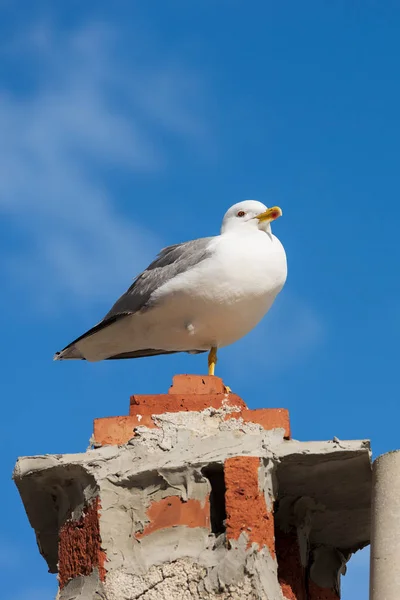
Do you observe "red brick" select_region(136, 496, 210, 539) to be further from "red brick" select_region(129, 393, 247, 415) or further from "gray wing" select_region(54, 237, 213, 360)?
"gray wing" select_region(54, 237, 213, 360)

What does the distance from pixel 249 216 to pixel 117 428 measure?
3.23 m

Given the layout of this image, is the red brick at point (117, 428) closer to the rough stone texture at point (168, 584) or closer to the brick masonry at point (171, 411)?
the brick masonry at point (171, 411)

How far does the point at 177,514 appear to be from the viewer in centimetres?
1388

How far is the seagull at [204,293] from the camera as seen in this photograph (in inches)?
613

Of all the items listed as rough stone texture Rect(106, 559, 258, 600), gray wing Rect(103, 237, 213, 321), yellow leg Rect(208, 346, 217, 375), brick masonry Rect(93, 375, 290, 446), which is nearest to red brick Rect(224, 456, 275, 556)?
rough stone texture Rect(106, 559, 258, 600)

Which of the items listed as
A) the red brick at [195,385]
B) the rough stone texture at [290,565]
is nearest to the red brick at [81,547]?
the red brick at [195,385]

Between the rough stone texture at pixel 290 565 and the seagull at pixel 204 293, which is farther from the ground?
the seagull at pixel 204 293

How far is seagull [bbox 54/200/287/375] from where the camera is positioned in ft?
→ 51.1

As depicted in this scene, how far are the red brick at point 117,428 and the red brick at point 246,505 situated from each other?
113cm

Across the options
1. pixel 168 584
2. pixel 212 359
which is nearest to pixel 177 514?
pixel 168 584

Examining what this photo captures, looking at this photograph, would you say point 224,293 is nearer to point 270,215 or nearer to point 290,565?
point 270,215

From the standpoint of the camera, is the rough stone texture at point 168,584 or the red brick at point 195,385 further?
the red brick at point 195,385

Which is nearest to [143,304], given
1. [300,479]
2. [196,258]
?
[196,258]

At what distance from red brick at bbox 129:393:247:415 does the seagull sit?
3.63 ft
